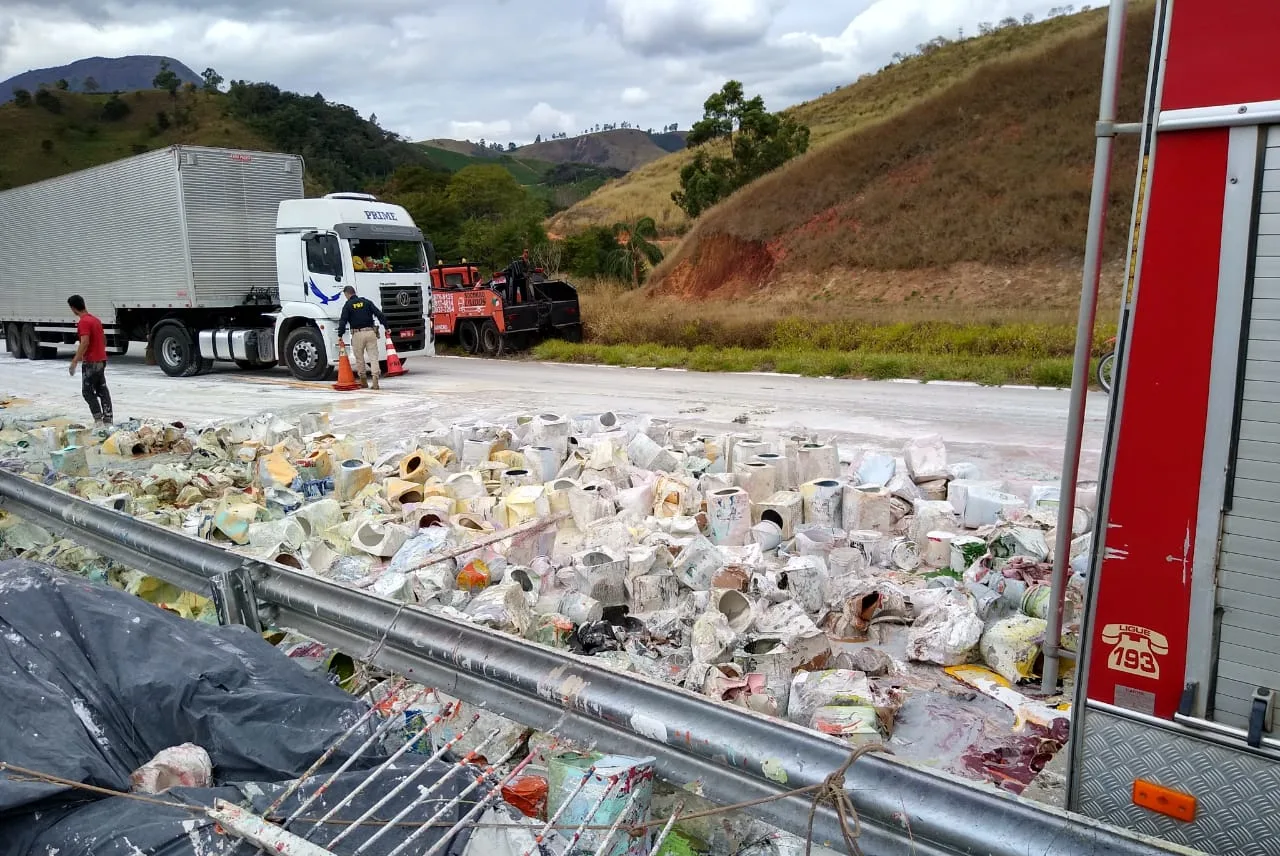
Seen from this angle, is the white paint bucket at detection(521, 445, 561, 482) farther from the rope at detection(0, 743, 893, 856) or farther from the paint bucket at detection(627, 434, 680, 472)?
the rope at detection(0, 743, 893, 856)

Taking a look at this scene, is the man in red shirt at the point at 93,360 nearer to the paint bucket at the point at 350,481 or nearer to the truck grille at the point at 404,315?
the truck grille at the point at 404,315

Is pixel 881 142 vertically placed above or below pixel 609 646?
above

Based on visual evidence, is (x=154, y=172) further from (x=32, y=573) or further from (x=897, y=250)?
(x=897, y=250)

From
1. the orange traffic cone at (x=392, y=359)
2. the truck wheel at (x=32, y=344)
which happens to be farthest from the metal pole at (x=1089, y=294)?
the truck wheel at (x=32, y=344)

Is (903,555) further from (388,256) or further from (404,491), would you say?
(388,256)

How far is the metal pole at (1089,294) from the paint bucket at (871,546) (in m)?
2.77

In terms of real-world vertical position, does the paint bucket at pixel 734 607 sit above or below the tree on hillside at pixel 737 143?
below

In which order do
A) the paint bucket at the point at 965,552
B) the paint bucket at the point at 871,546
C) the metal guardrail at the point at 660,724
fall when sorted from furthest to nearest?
1. the paint bucket at the point at 871,546
2. the paint bucket at the point at 965,552
3. the metal guardrail at the point at 660,724

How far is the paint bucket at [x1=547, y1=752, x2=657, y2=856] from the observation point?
249 centimetres

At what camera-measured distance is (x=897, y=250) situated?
30.6 meters

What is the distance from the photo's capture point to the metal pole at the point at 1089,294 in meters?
2.17

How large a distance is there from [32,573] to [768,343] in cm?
1595

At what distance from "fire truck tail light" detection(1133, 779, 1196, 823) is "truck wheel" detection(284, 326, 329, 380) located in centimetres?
1575

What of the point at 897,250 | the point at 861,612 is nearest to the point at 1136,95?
the point at 897,250
